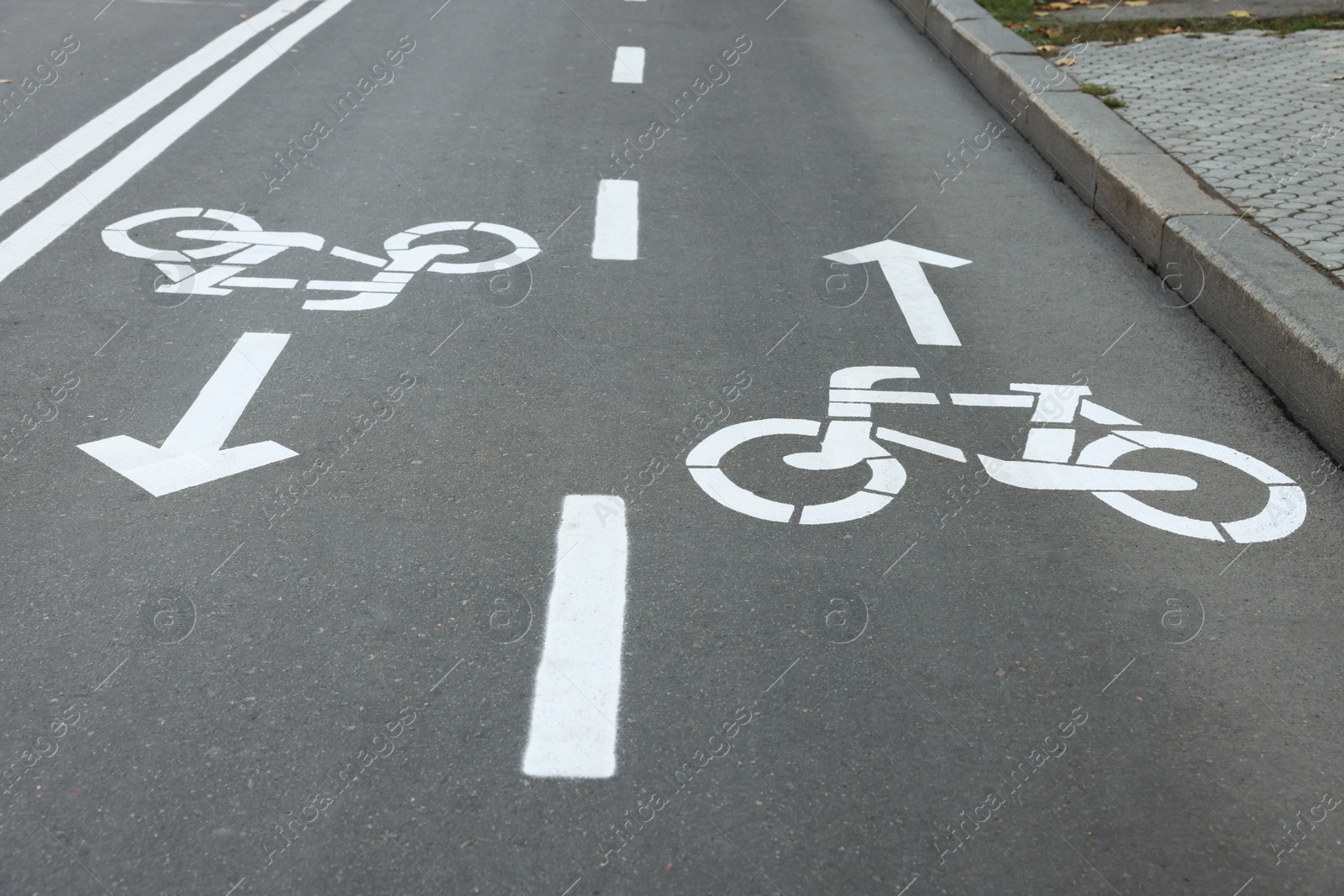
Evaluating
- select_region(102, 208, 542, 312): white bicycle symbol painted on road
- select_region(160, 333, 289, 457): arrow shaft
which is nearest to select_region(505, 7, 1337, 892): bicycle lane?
select_region(102, 208, 542, 312): white bicycle symbol painted on road

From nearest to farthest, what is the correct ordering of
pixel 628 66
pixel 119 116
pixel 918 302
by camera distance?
pixel 918 302
pixel 119 116
pixel 628 66

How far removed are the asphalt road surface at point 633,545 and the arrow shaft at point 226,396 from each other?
25 mm

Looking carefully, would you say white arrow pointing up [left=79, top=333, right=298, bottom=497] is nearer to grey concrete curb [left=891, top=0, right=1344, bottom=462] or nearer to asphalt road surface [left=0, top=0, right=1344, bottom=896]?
asphalt road surface [left=0, top=0, right=1344, bottom=896]

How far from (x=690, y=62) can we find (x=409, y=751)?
29.2 feet

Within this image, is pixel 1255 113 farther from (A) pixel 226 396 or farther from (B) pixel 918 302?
(A) pixel 226 396

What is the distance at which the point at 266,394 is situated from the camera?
482 centimetres

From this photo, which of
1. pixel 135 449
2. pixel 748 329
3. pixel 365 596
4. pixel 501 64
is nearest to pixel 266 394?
pixel 135 449

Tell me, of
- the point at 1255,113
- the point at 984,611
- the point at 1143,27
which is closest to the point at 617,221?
the point at 984,611

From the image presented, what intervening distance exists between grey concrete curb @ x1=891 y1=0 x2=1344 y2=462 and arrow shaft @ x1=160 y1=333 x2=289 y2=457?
4.33m

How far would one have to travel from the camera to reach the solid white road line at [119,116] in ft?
23.5

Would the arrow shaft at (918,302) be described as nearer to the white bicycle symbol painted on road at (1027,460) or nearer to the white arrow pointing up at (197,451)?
the white bicycle symbol painted on road at (1027,460)

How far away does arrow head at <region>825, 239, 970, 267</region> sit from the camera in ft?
21.1

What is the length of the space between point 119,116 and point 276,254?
326 cm

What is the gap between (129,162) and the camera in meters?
7.57
